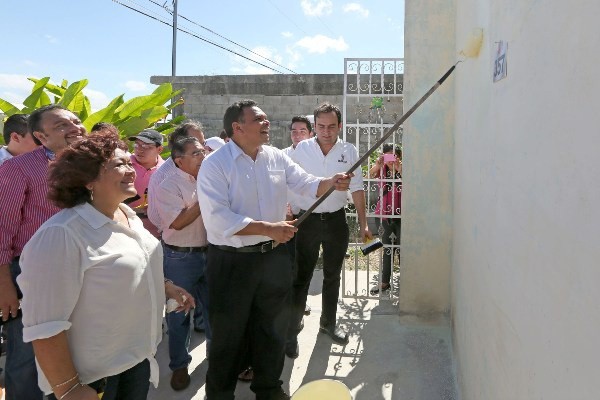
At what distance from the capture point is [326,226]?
3.65 metres

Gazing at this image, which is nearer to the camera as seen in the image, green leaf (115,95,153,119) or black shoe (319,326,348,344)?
black shoe (319,326,348,344)

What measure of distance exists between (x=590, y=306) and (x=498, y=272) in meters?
0.86

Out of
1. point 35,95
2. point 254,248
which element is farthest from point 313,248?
point 35,95

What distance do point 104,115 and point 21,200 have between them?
2982mm

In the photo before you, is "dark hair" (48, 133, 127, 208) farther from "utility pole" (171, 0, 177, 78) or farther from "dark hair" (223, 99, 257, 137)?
"utility pole" (171, 0, 177, 78)

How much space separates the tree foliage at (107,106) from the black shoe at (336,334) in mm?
3028

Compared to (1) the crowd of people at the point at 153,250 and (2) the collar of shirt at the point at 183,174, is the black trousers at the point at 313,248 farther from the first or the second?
(2) the collar of shirt at the point at 183,174

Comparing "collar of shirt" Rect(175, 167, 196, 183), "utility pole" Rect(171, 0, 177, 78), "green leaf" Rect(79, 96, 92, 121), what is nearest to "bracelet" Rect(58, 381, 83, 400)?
"collar of shirt" Rect(175, 167, 196, 183)

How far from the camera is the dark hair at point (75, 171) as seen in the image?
164 cm

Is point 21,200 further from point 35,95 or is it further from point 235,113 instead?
point 35,95

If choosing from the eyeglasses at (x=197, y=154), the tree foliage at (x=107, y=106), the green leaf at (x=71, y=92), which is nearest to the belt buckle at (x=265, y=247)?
the eyeglasses at (x=197, y=154)

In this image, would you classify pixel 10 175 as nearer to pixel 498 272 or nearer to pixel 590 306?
pixel 498 272

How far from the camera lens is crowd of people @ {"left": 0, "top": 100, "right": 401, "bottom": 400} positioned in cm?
155

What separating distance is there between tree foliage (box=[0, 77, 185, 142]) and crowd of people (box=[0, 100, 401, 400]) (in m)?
1.25
